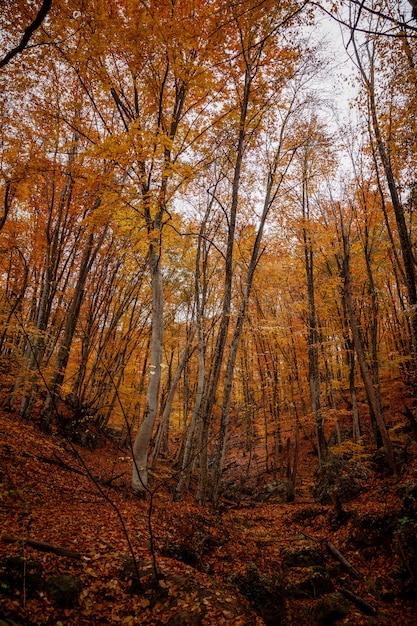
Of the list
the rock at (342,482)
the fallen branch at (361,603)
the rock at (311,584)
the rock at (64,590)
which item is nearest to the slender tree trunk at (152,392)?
the rock at (64,590)

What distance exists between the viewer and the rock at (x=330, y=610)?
3.92m

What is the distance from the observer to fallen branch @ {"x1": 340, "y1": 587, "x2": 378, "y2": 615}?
402cm

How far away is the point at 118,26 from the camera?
698 centimetres

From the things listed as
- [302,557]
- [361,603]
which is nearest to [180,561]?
[302,557]

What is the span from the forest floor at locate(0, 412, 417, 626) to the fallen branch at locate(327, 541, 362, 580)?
29 mm

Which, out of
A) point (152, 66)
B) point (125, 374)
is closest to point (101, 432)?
point (125, 374)

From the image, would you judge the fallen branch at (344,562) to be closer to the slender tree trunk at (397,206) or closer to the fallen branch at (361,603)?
the fallen branch at (361,603)

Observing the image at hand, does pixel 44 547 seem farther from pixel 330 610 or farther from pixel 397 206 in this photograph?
pixel 397 206

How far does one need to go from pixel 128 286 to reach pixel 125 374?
590 cm

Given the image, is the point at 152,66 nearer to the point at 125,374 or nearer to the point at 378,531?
the point at 378,531

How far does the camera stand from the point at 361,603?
4.11 meters

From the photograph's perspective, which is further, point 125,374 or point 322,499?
point 125,374

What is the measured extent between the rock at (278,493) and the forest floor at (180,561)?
4.38 m

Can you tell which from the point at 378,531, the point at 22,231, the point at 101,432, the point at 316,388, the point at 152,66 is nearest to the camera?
the point at 378,531
